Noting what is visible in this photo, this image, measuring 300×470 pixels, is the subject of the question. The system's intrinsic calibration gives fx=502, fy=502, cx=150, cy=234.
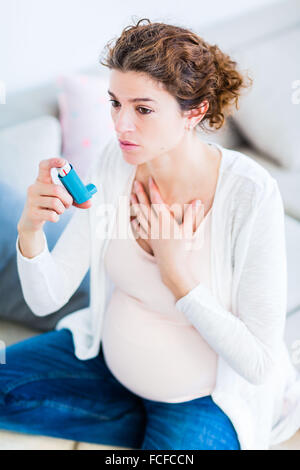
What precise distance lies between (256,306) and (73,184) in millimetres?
362

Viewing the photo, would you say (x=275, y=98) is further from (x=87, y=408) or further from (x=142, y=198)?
(x=87, y=408)

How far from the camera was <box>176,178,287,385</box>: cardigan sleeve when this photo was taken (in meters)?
0.80

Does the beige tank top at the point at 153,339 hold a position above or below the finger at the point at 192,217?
below

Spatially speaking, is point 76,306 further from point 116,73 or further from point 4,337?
point 116,73

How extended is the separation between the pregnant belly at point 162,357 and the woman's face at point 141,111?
13.7 inches

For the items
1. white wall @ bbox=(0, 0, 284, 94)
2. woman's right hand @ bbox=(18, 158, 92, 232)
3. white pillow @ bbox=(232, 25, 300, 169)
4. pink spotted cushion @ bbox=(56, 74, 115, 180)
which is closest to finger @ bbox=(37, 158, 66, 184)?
woman's right hand @ bbox=(18, 158, 92, 232)

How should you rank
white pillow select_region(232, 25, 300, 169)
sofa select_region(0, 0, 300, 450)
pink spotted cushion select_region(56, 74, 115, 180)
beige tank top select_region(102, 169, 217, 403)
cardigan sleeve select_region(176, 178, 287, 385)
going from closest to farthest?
cardigan sleeve select_region(176, 178, 287, 385) → beige tank top select_region(102, 169, 217, 403) → sofa select_region(0, 0, 300, 450) → pink spotted cushion select_region(56, 74, 115, 180) → white pillow select_region(232, 25, 300, 169)

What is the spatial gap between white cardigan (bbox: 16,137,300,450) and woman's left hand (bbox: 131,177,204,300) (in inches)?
1.2

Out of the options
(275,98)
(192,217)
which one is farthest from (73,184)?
(275,98)

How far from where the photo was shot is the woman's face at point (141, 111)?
0.69 metres

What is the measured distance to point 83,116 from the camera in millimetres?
1439

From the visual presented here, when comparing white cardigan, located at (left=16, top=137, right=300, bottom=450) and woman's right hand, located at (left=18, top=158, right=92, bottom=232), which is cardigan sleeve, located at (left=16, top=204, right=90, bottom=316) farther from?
woman's right hand, located at (left=18, top=158, right=92, bottom=232)

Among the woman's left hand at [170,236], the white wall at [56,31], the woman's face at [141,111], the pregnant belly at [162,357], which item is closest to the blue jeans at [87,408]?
the pregnant belly at [162,357]

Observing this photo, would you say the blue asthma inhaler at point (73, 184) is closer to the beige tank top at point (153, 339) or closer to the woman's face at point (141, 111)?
the woman's face at point (141, 111)
